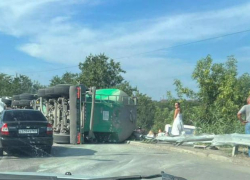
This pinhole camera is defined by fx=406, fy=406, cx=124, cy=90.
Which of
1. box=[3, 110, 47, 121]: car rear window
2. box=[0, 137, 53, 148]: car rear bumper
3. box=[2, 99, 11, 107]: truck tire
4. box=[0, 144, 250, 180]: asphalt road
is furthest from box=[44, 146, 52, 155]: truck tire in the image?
box=[2, 99, 11, 107]: truck tire

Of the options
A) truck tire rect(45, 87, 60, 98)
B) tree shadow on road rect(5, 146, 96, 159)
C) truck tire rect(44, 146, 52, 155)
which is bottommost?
tree shadow on road rect(5, 146, 96, 159)

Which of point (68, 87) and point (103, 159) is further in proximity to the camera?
point (68, 87)

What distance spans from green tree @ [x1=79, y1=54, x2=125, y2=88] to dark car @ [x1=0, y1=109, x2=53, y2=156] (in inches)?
802

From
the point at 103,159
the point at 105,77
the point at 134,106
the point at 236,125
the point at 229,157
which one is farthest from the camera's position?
the point at 105,77

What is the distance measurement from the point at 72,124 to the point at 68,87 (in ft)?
5.43

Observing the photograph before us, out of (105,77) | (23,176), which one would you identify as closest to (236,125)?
(23,176)

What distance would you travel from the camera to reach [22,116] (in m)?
13.1

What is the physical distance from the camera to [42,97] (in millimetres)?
19469

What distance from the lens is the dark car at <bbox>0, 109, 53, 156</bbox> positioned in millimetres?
12352

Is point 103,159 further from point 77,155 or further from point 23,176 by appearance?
point 23,176

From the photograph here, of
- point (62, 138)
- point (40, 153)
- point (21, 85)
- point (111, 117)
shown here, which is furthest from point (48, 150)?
point (21, 85)

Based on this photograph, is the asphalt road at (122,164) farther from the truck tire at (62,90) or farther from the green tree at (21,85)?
the green tree at (21,85)

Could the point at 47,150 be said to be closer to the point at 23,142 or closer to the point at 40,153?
the point at 40,153

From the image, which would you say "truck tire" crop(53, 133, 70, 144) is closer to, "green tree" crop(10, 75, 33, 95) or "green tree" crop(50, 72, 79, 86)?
"green tree" crop(50, 72, 79, 86)
